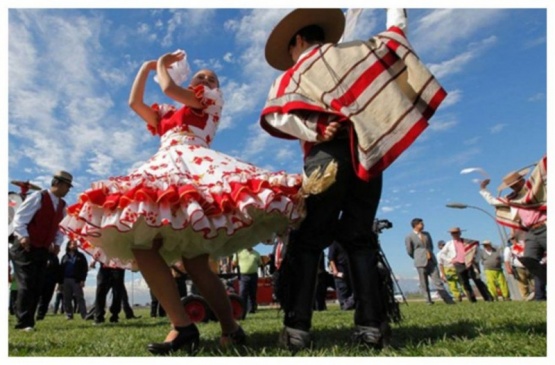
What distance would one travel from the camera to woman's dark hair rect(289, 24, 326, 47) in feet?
10.6

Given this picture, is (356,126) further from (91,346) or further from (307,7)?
(91,346)

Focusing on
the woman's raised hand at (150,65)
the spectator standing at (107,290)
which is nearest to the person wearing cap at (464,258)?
the spectator standing at (107,290)

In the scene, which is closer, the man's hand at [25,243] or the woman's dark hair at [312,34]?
the woman's dark hair at [312,34]

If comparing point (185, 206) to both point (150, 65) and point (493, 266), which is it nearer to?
point (150, 65)

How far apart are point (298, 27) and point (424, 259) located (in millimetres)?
9681

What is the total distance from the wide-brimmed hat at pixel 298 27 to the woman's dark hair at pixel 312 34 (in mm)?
22

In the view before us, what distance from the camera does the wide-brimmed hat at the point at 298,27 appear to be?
318cm

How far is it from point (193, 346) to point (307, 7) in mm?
2359

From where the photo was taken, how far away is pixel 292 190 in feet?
9.46

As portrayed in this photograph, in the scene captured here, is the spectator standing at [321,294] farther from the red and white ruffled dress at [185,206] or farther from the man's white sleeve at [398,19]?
the man's white sleeve at [398,19]

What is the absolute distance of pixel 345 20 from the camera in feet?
10.7

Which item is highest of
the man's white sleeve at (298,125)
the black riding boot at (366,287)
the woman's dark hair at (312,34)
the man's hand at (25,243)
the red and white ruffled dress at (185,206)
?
the woman's dark hair at (312,34)

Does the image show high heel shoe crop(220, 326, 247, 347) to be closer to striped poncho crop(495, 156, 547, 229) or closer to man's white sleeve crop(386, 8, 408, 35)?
man's white sleeve crop(386, 8, 408, 35)

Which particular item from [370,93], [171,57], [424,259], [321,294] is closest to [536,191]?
[370,93]
